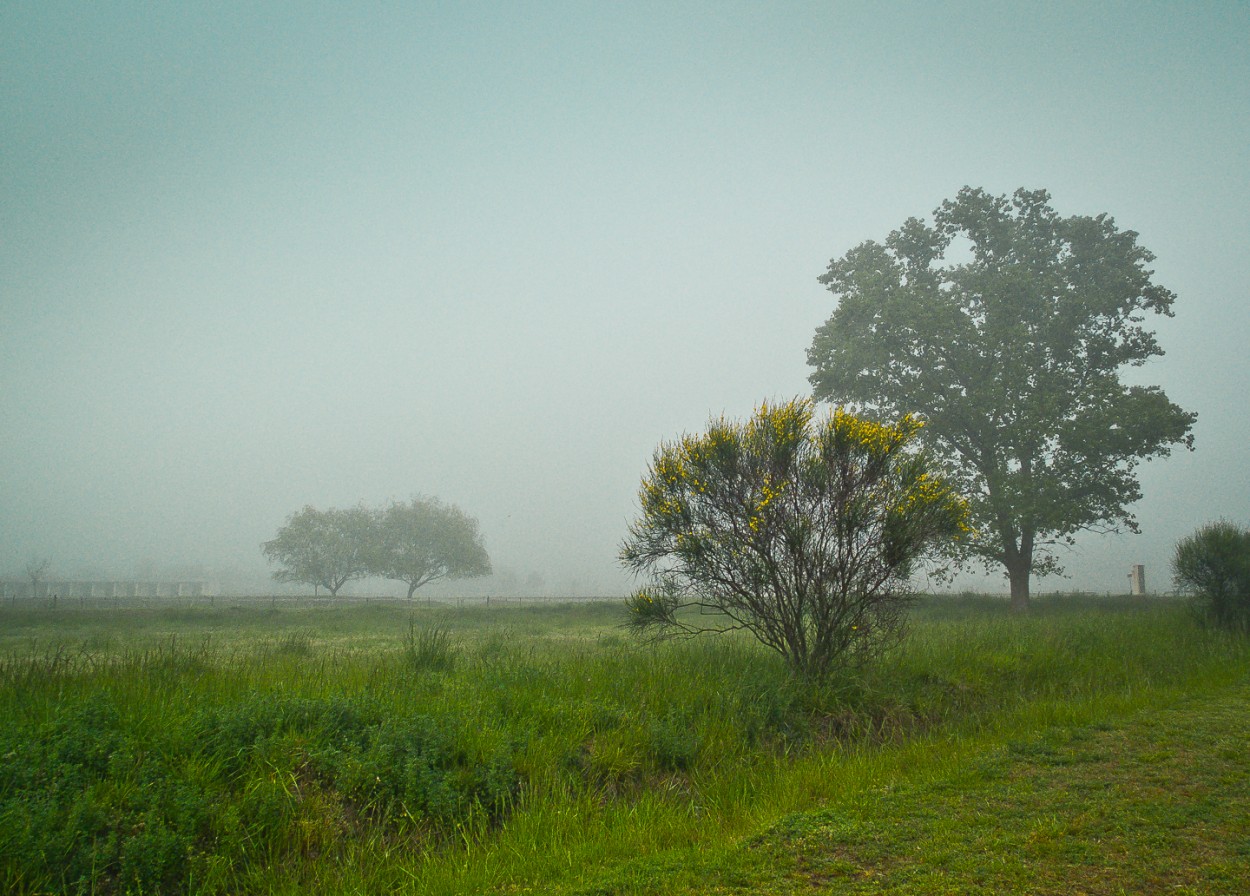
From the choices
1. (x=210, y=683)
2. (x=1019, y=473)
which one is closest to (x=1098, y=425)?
(x=1019, y=473)

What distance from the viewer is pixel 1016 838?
441cm

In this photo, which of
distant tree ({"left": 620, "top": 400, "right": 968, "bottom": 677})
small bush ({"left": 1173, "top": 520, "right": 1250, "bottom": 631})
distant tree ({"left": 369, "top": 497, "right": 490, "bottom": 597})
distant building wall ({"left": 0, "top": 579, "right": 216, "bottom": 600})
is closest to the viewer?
distant tree ({"left": 620, "top": 400, "right": 968, "bottom": 677})

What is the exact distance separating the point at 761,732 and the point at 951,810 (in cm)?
322

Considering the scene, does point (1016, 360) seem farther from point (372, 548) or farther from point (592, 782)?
point (372, 548)

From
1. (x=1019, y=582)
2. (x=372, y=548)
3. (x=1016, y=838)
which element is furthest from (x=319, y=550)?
(x=1016, y=838)

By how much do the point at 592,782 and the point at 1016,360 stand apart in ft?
81.4

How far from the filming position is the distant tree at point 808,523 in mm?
9633

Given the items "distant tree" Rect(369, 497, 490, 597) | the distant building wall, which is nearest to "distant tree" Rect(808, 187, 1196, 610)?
"distant tree" Rect(369, 497, 490, 597)

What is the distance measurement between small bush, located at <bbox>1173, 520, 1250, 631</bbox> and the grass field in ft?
33.5

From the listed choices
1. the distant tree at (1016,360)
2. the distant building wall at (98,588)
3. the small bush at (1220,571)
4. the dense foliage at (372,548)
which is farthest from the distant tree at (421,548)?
the small bush at (1220,571)

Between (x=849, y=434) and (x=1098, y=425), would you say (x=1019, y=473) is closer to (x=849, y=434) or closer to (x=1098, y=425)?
(x=1098, y=425)

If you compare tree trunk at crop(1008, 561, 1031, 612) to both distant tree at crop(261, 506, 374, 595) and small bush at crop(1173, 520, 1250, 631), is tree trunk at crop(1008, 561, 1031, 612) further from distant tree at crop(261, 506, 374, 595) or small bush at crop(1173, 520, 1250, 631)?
distant tree at crop(261, 506, 374, 595)

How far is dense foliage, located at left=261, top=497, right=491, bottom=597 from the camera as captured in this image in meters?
67.0

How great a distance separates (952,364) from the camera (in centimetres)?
2562
